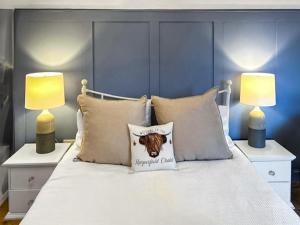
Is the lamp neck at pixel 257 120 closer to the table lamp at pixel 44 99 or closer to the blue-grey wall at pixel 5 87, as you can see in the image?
the table lamp at pixel 44 99

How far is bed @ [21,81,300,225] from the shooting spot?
1.43 meters

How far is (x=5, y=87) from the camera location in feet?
9.02

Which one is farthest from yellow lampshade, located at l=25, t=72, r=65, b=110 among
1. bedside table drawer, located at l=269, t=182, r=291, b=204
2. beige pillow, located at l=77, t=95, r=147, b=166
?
bedside table drawer, located at l=269, t=182, r=291, b=204

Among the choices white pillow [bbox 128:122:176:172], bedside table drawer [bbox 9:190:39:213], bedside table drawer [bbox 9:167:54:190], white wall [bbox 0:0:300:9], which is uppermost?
white wall [bbox 0:0:300:9]

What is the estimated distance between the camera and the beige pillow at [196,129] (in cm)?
220

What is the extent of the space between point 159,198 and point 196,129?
72 cm

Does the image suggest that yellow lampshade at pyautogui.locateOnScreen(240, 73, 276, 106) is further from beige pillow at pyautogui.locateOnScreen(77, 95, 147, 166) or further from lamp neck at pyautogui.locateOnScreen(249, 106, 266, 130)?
beige pillow at pyautogui.locateOnScreen(77, 95, 147, 166)

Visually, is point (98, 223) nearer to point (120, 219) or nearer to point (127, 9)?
point (120, 219)

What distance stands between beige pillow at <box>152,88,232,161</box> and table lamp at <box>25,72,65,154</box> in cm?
84

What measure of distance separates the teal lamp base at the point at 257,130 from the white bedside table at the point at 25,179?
1.58 metres

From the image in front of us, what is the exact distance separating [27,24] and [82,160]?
1.34 m

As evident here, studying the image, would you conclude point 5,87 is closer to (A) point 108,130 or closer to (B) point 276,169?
(A) point 108,130

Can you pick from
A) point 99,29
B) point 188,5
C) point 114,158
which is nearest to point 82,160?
point 114,158

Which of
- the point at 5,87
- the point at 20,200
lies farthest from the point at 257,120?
the point at 5,87
